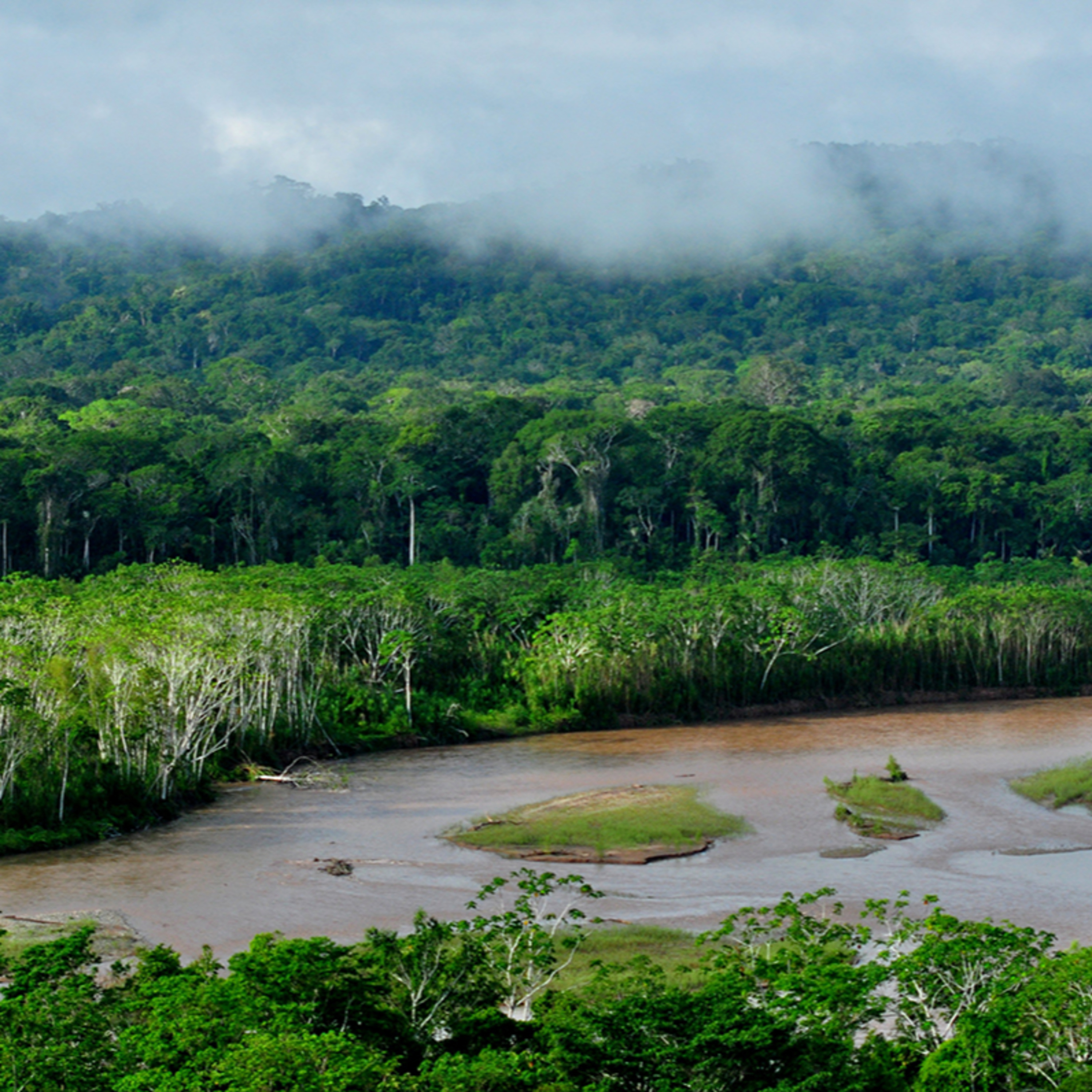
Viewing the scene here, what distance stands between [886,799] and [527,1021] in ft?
86.5

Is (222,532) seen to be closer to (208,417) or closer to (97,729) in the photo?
(208,417)

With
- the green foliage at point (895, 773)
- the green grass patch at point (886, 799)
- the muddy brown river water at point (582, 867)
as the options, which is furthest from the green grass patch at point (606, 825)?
the green foliage at point (895, 773)

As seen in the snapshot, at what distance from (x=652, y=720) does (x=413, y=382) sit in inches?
3526

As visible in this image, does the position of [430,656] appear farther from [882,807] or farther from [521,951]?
[521,951]

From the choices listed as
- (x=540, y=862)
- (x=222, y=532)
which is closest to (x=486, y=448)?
(x=222, y=532)

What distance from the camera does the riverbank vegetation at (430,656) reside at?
122ft

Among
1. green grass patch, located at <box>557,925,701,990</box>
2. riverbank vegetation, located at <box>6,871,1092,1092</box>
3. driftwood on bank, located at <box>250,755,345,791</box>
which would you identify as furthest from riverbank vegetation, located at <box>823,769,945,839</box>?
riverbank vegetation, located at <box>6,871,1092,1092</box>

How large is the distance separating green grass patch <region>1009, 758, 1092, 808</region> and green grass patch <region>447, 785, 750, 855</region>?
10062mm

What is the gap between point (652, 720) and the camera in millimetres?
58969

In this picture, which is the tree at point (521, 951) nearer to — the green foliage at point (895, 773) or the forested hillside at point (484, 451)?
the green foliage at point (895, 773)

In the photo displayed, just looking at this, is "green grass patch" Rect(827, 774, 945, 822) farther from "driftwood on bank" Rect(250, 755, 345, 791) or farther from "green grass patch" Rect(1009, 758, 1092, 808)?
"driftwood on bank" Rect(250, 755, 345, 791)

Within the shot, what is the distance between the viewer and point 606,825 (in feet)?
124

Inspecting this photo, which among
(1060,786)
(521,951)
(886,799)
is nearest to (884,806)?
(886,799)

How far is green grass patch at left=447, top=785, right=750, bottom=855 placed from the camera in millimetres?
36250
